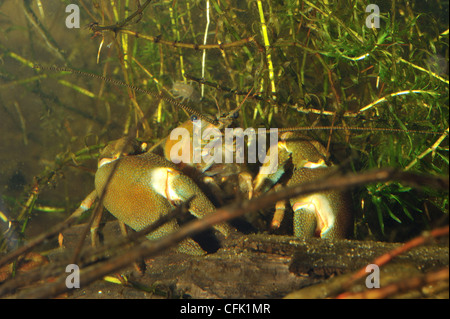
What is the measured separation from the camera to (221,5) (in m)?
3.51

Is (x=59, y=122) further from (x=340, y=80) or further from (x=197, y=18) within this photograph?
(x=340, y=80)

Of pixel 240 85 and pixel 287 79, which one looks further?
pixel 240 85

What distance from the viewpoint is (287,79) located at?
3.11m

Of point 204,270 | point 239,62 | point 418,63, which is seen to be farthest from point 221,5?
point 204,270

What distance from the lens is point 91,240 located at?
3.01m

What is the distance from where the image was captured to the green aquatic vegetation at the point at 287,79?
2510 millimetres

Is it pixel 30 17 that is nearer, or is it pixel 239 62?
pixel 239 62

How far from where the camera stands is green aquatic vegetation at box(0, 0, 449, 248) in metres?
2.51

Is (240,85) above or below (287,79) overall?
above
